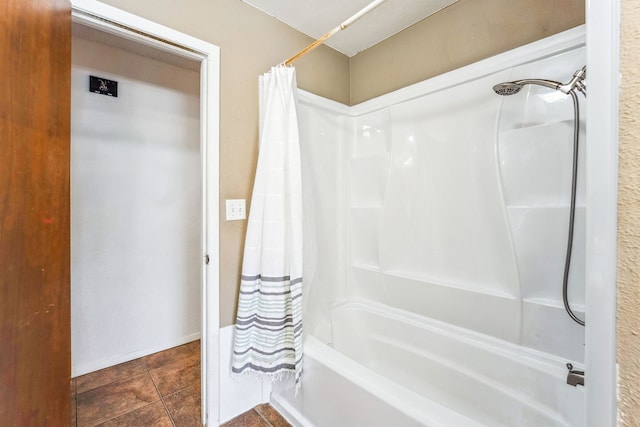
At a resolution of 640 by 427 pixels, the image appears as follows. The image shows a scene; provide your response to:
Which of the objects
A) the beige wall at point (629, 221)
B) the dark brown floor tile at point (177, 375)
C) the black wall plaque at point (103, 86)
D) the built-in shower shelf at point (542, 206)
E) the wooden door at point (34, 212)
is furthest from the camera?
the black wall plaque at point (103, 86)

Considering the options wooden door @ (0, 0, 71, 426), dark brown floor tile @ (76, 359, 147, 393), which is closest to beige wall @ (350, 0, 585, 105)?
wooden door @ (0, 0, 71, 426)

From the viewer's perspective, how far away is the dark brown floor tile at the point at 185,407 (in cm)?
151

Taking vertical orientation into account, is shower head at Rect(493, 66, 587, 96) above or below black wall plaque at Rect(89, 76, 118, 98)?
below

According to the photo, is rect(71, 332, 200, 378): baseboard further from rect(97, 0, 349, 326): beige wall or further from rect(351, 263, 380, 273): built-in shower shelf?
rect(351, 263, 380, 273): built-in shower shelf

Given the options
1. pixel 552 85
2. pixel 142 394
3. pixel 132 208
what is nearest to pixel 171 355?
pixel 142 394

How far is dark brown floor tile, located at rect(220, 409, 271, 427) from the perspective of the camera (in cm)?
149

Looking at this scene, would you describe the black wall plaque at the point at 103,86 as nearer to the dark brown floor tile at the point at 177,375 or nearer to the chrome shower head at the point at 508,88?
the dark brown floor tile at the point at 177,375

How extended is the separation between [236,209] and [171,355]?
4.89 ft

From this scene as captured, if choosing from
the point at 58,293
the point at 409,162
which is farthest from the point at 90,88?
the point at 409,162

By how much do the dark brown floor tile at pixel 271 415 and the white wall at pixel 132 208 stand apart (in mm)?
1102

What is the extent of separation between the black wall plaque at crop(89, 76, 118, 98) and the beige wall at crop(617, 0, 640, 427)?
2549mm

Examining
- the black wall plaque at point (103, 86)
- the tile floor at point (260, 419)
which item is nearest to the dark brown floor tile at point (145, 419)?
the tile floor at point (260, 419)

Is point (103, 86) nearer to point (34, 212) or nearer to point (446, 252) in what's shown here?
point (34, 212)

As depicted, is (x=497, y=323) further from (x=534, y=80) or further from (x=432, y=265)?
(x=534, y=80)
